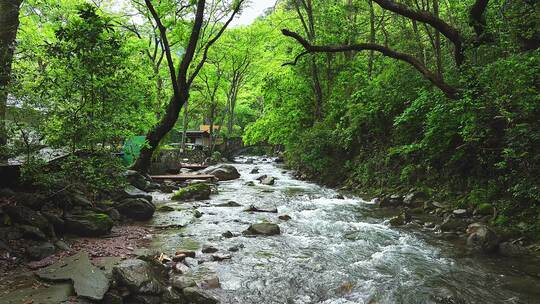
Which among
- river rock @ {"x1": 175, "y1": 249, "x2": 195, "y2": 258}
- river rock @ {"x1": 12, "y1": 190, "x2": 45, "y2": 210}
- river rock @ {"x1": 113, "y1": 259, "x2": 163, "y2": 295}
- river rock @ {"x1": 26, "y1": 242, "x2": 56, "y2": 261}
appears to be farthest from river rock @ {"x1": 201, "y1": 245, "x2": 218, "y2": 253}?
river rock @ {"x1": 12, "y1": 190, "x2": 45, "y2": 210}

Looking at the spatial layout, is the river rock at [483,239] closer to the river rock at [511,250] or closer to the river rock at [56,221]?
the river rock at [511,250]

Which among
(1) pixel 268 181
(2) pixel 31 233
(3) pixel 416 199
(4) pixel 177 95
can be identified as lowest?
(1) pixel 268 181

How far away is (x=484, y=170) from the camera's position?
31.6ft

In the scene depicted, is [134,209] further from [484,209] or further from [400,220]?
[484,209]

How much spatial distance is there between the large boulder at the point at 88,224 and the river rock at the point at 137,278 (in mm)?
2577

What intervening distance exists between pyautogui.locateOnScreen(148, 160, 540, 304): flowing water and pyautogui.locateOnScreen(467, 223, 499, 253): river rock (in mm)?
369

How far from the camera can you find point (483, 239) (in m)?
7.42

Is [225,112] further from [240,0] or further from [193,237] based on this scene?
[193,237]

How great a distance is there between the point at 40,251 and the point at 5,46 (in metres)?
4.10

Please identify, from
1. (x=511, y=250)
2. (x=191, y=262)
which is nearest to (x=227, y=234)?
(x=191, y=262)

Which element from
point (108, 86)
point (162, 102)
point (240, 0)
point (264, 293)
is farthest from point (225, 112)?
point (264, 293)

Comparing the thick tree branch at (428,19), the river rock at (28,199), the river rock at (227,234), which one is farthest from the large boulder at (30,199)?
the thick tree branch at (428,19)

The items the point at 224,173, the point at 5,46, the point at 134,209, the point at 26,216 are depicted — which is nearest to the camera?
the point at 26,216

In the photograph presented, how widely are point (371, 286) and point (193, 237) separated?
4609mm
